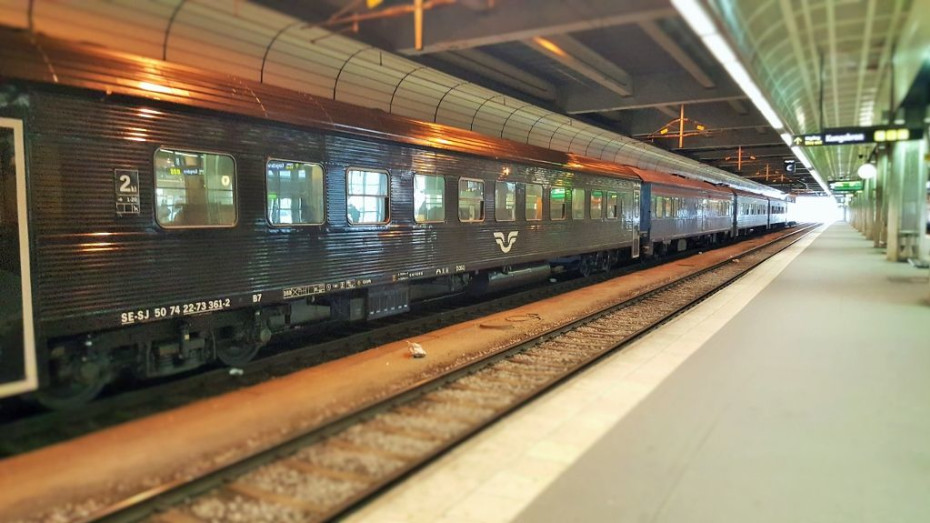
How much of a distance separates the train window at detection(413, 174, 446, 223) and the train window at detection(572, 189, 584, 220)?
536 cm

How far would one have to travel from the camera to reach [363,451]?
472 cm

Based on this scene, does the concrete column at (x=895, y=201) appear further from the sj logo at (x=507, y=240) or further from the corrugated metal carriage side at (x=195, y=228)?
the corrugated metal carriage side at (x=195, y=228)

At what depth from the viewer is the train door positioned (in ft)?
15.0

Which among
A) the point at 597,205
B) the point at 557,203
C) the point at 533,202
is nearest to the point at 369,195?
the point at 533,202

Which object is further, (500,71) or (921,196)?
(921,196)

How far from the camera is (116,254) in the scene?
530 centimetres

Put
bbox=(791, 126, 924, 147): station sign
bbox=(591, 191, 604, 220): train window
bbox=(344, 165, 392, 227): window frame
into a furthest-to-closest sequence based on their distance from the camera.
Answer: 1. bbox=(791, 126, 924, 147): station sign
2. bbox=(591, 191, 604, 220): train window
3. bbox=(344, 165, 392, 227): window frame

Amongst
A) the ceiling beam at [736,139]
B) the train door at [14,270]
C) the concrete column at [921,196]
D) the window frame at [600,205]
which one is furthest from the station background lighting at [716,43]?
the ceiling beam at [736,139]

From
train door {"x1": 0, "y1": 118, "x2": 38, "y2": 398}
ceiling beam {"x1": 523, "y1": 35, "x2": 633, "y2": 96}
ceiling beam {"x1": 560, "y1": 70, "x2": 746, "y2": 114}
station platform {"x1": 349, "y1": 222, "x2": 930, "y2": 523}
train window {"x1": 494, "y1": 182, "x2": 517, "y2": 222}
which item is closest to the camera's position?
station platform {"x1": 349, "y1": 222, "x2": 930, "y2": 523}

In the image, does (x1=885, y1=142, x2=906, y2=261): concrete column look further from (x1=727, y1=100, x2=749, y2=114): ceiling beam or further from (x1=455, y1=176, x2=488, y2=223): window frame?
(x1=455, y1=176, x2=488, y2=223): window frame

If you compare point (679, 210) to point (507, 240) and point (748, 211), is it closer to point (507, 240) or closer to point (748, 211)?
point (507, 240)

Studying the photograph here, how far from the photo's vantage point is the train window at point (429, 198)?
9141 millimetres

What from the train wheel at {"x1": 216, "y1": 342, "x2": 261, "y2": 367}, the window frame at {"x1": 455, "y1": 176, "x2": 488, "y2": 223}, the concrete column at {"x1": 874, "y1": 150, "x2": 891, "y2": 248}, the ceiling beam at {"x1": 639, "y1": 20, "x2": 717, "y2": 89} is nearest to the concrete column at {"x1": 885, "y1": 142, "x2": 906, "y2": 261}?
the concrete column at {"x1": 874, "y1": 150, "x2": 891, "y2": 248}

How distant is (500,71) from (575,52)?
6.52 feet
